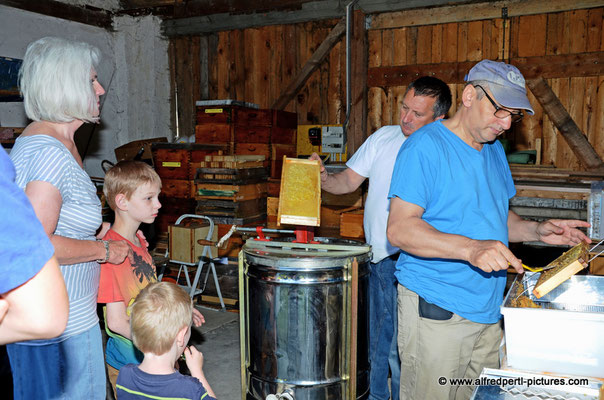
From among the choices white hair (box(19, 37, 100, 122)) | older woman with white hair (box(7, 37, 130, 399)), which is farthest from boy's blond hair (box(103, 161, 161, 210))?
white hair (box(19, 37, 100, 122))

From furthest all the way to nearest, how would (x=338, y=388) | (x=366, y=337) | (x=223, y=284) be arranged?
1. (x=223, y=284)
2. (x=366, y=337)
3. (x=338, y=388)

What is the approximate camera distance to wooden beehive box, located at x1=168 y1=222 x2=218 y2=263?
20.5ft

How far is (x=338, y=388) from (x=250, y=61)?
6.73 metres

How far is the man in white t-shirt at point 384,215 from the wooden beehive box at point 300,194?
1.54 ft

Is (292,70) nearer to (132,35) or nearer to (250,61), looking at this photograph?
(250,61)

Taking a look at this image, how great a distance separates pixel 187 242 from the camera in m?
6.25

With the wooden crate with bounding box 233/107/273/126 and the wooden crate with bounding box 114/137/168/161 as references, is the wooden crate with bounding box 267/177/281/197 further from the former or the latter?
the wooden crate with bounding box 114/137/168/161

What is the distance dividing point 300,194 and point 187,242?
3439 mm

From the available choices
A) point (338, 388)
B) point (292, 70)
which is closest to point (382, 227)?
point (338, 388)

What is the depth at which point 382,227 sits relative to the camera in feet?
12.4

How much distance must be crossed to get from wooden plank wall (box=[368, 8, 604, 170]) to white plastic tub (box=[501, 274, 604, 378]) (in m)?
5.48

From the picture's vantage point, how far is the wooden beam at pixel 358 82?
7.63m

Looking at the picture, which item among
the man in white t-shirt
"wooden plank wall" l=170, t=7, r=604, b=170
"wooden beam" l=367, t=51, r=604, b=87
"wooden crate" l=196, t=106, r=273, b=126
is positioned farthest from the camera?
"wooden crate" l=196, t=106, r=273, b=126

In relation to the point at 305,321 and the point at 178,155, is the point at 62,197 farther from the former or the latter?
the point at 178,155
